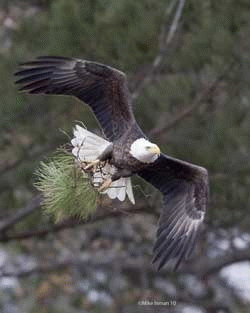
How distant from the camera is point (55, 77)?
18.1 feet

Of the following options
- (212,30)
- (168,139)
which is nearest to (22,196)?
(168,139)

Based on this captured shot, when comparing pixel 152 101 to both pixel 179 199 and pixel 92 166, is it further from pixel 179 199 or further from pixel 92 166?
pixel 92 166

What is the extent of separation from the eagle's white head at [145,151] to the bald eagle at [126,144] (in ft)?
0.08

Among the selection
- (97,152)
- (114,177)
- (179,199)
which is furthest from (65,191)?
(179,199)

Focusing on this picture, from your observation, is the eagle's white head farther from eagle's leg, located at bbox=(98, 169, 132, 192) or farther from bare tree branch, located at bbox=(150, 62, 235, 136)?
bare tree branch, located at bbox=(150, 62, 235, 136)

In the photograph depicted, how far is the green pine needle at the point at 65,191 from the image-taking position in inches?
169

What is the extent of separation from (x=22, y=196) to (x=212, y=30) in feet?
8.30

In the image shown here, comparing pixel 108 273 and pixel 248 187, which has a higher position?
pixel 248 187

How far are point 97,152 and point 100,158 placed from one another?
0.09 meters

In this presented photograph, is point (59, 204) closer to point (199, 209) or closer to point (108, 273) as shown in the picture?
point (199, 209)

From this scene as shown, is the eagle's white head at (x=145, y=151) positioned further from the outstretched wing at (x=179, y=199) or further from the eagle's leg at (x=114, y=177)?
the outstretched wing at (x=179, y=199)

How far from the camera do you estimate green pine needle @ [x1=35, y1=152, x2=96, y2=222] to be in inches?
169

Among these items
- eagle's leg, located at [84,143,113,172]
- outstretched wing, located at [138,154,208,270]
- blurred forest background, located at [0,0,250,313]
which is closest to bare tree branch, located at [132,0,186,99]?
blurred forest background, located at [0,0,250,313]

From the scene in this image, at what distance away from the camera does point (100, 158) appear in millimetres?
4980
